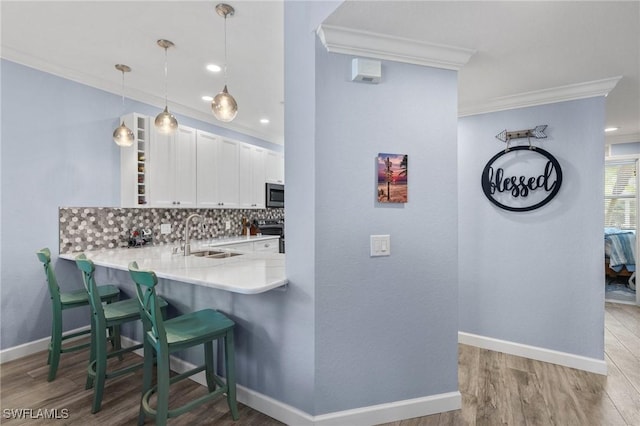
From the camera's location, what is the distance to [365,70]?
6.15ft

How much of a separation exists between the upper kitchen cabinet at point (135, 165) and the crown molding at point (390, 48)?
246 cm

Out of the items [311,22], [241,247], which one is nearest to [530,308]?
[311,22]

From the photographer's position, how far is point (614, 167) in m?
5.02

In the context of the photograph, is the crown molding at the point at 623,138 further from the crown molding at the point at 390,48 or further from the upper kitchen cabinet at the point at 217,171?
the upper kitchen cabinet at the point at 217,171

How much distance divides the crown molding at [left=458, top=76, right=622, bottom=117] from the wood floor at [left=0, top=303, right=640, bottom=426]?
7.53 feet

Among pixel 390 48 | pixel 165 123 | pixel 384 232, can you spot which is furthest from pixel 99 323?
pixel 390 48

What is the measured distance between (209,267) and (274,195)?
2.93 m

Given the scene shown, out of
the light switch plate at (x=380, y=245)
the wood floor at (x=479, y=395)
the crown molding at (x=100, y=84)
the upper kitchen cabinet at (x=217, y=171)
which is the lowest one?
the wood floor at (x=479, y=395)

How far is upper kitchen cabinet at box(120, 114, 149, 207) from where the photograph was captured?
3.34 metres

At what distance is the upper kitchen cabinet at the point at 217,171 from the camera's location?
4027 mm

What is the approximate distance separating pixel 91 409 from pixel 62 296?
105 centimetres

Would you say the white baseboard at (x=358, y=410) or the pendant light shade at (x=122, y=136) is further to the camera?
the pendant light shade at (x=122, y=136)

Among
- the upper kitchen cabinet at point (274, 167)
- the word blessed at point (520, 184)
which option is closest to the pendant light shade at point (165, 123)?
the upper kitchen cabinet at point (274, 167)

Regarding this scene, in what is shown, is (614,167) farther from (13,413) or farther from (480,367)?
(13,413)
